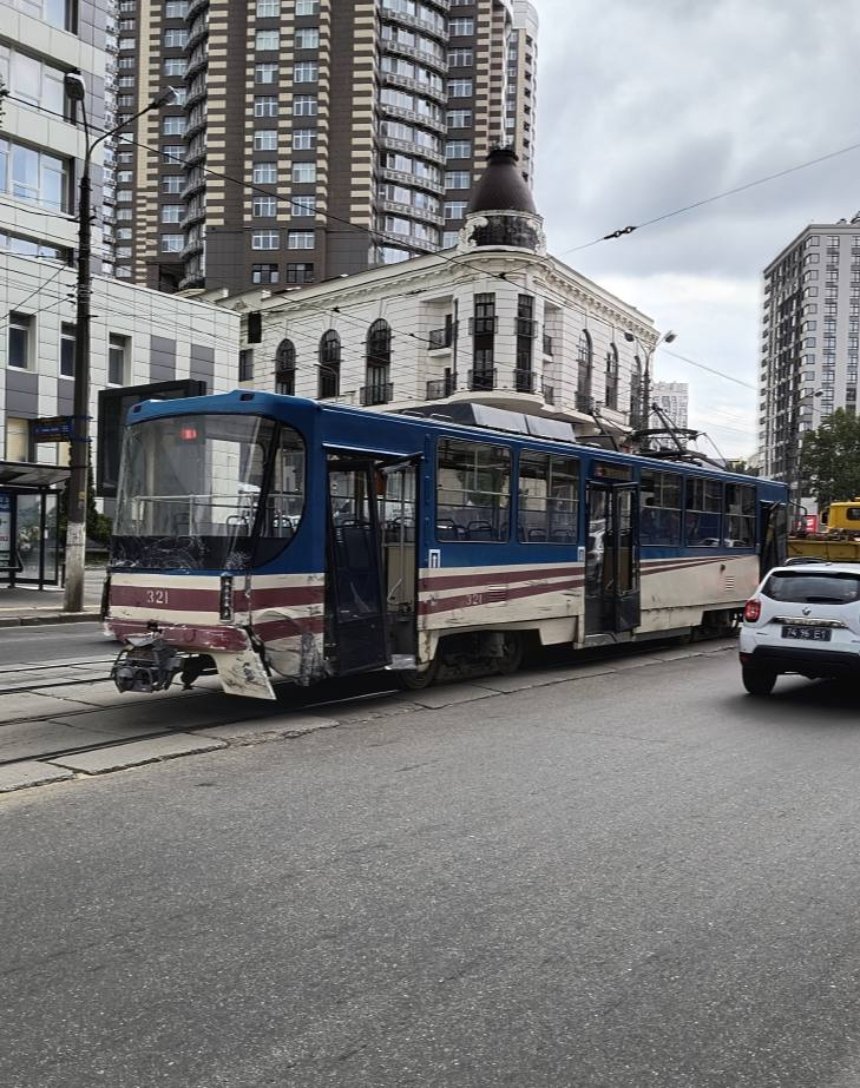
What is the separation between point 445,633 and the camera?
10.7m

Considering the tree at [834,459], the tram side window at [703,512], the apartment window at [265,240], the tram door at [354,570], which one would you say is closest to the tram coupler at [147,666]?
the tram door at [354,570]

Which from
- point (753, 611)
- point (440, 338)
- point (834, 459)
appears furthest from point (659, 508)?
point (834, 459)

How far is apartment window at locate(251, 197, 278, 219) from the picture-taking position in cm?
7350

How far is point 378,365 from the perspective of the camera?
178 feet

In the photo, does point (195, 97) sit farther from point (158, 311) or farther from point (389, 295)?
point (158, 311)

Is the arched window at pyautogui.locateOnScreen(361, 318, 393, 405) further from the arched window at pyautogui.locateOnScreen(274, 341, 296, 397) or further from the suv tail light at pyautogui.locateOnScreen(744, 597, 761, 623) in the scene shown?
the suv tail light at pyautogui.locateOnScreen(744, 597, 761, 623)

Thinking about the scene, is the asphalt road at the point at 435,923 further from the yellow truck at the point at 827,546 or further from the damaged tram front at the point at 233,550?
the yellow truck at the point at 827,546

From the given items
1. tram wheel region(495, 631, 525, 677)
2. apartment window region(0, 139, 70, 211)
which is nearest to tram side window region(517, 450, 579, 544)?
tram wheel region(495, 631, 525, 677)

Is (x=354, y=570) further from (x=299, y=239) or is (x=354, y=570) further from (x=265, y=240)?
(x=265, y=240)

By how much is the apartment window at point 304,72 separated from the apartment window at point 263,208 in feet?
30.1

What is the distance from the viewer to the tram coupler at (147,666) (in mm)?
8453

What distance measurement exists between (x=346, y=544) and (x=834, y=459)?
2489 inches

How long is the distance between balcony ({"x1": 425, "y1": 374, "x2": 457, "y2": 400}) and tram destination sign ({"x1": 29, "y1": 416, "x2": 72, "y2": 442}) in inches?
1154

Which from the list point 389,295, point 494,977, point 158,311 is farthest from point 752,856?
point 389,295
